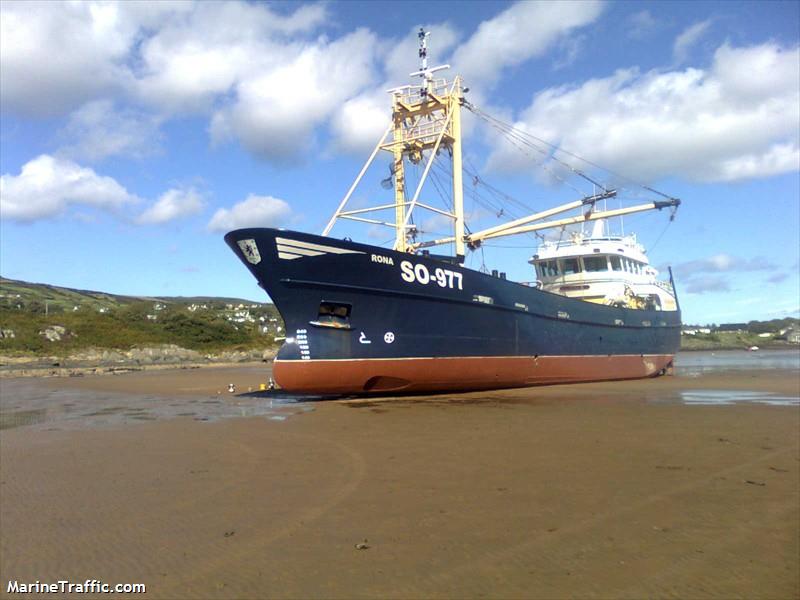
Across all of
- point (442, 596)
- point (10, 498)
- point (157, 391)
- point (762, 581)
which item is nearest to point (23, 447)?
point (10, 498)

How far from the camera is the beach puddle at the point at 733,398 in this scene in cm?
1231

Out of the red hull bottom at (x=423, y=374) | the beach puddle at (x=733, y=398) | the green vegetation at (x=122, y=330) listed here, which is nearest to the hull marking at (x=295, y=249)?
the red hull bottom at (x=423, y=374)

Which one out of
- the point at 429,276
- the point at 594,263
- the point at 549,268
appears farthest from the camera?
the point at 549,268

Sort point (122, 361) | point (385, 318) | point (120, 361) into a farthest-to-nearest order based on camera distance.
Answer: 1. point (120, 361)
2. point (122, 361)
3. point (385, 318)

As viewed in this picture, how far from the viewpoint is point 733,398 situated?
43.9 feet

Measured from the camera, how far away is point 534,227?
2253 centimetres

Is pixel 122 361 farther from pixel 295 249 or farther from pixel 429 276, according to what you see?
pixel 429 276

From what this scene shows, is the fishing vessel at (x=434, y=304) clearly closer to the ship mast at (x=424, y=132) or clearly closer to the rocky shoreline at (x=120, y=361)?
the ship mast at (x=424, y=132)

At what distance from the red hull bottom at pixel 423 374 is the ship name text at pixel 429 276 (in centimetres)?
200

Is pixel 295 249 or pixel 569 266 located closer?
pixel 295 249

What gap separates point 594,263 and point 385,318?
1444 centimetres

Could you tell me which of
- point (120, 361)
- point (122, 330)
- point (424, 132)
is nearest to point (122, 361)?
point (120, 361)

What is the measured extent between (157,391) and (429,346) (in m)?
9.81

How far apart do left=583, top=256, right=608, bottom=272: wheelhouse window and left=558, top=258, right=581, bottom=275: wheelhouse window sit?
0.34m
